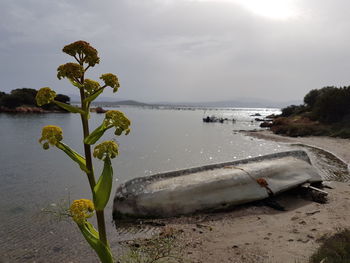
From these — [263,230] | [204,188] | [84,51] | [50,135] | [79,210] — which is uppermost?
[84,51]

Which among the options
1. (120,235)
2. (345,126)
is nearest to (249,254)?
(120,235)

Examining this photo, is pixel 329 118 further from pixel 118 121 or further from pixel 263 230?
pixel 118 121

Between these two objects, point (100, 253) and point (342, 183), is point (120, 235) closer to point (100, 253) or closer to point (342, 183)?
point (100, 253)

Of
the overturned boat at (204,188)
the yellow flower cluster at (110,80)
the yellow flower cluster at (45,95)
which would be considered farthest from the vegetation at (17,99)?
the yellow flower cluster at (110,80)

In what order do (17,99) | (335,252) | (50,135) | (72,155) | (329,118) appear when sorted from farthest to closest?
(17,99) < (329,118) < (335,252) < (72,155) < (50,135)

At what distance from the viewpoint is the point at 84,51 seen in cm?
254

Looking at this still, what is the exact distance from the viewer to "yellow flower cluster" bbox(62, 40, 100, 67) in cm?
252

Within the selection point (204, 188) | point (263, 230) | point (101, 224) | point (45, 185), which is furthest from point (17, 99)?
point (101, 224)

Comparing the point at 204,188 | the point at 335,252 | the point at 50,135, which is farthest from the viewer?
the point at 204,188

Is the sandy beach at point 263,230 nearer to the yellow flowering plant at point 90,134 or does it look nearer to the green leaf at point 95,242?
the green leaf at point 95,242

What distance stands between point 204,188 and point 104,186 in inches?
294

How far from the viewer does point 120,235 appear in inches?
323

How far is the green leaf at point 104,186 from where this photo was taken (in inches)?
97.4

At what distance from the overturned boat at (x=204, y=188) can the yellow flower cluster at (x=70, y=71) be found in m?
7.11
